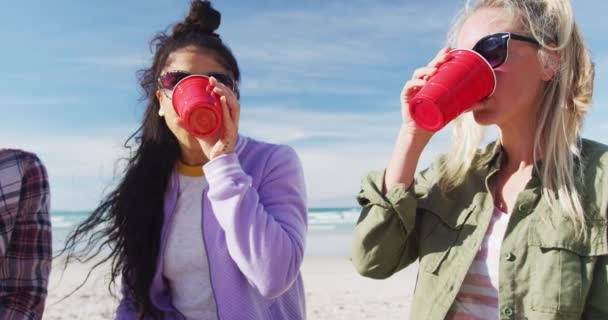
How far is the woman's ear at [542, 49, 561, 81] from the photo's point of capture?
210 cm

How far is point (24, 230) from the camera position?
2512mm

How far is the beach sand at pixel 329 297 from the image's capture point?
707 centimetres

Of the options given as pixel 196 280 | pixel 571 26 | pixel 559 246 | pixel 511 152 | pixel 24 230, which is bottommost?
pixel 196 280

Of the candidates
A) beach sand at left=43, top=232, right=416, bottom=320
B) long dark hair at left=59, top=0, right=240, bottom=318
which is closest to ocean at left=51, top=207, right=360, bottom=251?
beach sand at left=43, top=232, right=416, bottom=320

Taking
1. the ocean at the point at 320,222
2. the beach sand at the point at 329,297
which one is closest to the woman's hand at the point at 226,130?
the beach sand at the point at 329,297

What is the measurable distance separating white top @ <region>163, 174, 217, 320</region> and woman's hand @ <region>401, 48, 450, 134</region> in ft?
3.19

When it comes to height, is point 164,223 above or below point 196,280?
above

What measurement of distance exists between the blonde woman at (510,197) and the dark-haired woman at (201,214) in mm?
373

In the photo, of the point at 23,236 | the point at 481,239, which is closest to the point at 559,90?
the point at 481,239

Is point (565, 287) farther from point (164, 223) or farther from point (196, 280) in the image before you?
point (164, 223)

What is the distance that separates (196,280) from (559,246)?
54.9 inches

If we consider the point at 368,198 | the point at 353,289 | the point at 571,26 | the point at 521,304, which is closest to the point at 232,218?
the point at 368,198

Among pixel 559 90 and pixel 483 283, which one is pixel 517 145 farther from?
pixel 483 283

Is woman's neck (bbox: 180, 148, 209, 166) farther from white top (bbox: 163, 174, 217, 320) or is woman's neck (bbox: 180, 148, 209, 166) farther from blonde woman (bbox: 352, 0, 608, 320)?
blonde woman (bbox: 352, 0, 608, 320)
